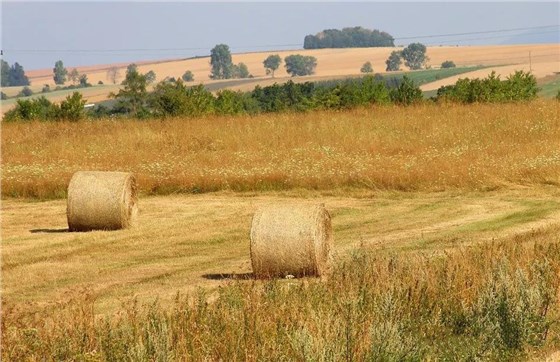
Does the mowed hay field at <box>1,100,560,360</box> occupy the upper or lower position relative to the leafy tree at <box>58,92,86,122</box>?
lower

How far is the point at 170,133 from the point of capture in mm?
37250

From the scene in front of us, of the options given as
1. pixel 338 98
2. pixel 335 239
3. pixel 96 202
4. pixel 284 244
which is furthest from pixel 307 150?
pixel 338 98

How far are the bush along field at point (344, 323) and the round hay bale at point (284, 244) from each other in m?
2.48

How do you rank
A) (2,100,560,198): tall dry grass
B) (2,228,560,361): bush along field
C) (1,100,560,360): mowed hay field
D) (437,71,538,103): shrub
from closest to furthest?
(2,228,560,361): bush along field → (1,100,560,360): mowed hay field → (2,100,560,198): tall dry grass → (437,71,538,103): shrub

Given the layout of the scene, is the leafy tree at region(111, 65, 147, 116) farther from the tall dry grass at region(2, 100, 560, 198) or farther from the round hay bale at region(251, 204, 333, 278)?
the round hay bale at region(251, 204, 333, 278)

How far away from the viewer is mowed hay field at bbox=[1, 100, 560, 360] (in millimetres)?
10969

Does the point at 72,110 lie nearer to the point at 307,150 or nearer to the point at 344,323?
the point at 307,150

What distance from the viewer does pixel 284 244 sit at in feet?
54.5

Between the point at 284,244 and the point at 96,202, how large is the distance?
7.50 meters

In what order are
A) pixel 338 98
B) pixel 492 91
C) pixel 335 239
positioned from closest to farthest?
pixel 335 239 → pixel 492 91 → pixel 338 98

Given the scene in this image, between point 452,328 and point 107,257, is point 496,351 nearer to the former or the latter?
point 452,328

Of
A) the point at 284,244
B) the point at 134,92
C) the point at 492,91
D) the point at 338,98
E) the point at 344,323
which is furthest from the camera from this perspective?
the point at 134,92

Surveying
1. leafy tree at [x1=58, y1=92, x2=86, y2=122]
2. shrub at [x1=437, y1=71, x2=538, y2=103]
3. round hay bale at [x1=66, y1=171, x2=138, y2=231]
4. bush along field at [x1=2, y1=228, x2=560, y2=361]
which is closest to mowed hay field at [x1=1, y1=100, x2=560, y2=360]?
bush along field at [x1=2, y1=228, x2=560, y2=361]

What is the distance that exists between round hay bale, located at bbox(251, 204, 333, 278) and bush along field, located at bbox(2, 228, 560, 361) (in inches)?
97.8
